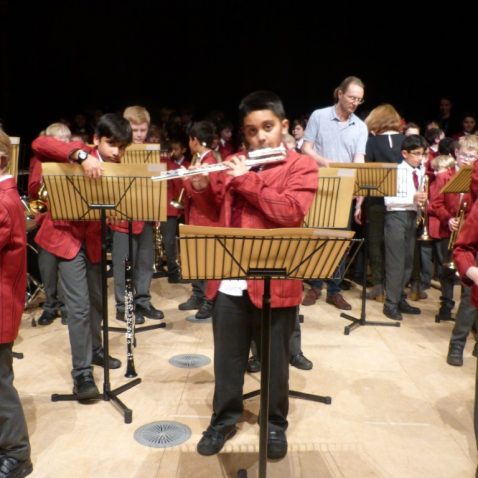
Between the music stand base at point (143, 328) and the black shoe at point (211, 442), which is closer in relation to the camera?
the black shoe at point (211, 442)

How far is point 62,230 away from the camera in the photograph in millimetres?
3086

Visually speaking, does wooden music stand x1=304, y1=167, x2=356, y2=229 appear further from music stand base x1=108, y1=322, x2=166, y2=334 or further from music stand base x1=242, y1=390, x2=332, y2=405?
music stand base x1=108, y1=322, x2=166, y2=334

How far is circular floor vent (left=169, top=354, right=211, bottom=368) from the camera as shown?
3.74 m

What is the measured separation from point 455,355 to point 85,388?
236cm

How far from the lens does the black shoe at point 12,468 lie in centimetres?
241

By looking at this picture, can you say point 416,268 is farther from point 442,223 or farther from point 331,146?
point 331,146

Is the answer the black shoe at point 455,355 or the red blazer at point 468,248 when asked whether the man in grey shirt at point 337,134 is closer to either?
the black shoe at point 455,355

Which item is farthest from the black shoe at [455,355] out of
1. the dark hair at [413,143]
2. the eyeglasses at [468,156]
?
the dark hair at [413,143]

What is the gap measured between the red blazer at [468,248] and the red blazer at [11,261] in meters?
1.72

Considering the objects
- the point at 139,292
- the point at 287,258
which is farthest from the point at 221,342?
the point at 139,292

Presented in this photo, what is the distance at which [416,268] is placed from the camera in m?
5.39

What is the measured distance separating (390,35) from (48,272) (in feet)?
24.3

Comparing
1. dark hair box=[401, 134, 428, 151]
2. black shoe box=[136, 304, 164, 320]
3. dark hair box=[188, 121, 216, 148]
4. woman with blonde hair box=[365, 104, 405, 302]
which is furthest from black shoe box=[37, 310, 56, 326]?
dark hair box=[401, 134, 428, 151]

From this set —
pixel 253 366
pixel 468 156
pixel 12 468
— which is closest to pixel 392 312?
pixel 468 156
